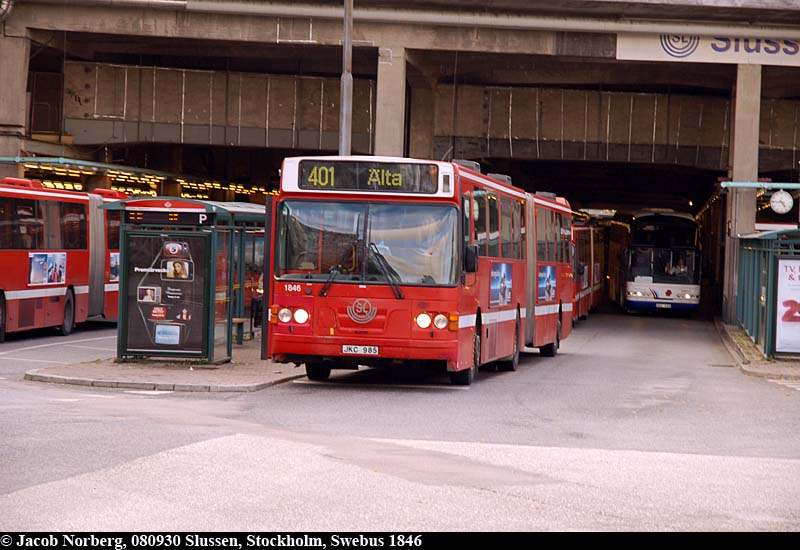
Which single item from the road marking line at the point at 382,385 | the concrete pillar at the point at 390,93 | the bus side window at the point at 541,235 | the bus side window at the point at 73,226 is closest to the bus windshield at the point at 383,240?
the road marking line at the point at 382,385

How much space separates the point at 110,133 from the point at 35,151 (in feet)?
11.7

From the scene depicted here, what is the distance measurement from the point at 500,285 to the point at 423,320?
12.3 feet

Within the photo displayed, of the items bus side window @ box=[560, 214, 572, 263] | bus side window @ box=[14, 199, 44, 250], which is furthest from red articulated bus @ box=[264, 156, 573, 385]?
bus side window @ box=[560, 214, 572, 263]

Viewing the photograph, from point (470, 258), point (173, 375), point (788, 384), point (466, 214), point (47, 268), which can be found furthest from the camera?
point (47, 268)

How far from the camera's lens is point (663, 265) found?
4759cm

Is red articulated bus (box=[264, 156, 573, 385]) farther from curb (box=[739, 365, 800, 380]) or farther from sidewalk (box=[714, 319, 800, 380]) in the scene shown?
sidewalk (box=[714, 319, 800, 380])

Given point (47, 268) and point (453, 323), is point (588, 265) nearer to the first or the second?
point (47, 268)

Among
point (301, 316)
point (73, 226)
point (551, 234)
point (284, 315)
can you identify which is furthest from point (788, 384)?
point (73, 226)

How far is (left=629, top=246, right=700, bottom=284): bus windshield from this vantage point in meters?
47.5

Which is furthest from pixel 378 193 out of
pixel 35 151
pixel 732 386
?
pixel 35 151

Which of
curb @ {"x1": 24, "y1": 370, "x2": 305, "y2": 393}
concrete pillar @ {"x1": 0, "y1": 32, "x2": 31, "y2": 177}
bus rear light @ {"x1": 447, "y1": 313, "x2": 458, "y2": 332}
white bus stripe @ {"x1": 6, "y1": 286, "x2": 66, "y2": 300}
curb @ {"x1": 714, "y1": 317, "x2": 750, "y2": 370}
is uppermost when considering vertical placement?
concrete pillar @ {"x1": 0, "y1": 32, "x2": 31, "y2": 177}

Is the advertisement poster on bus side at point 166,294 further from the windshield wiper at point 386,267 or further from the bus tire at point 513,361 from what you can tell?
the bus tire at point 513,361

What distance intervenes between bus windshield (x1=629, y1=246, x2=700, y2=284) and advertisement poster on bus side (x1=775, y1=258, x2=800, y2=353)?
2139cm

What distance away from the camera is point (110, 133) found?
46156 millimetres
